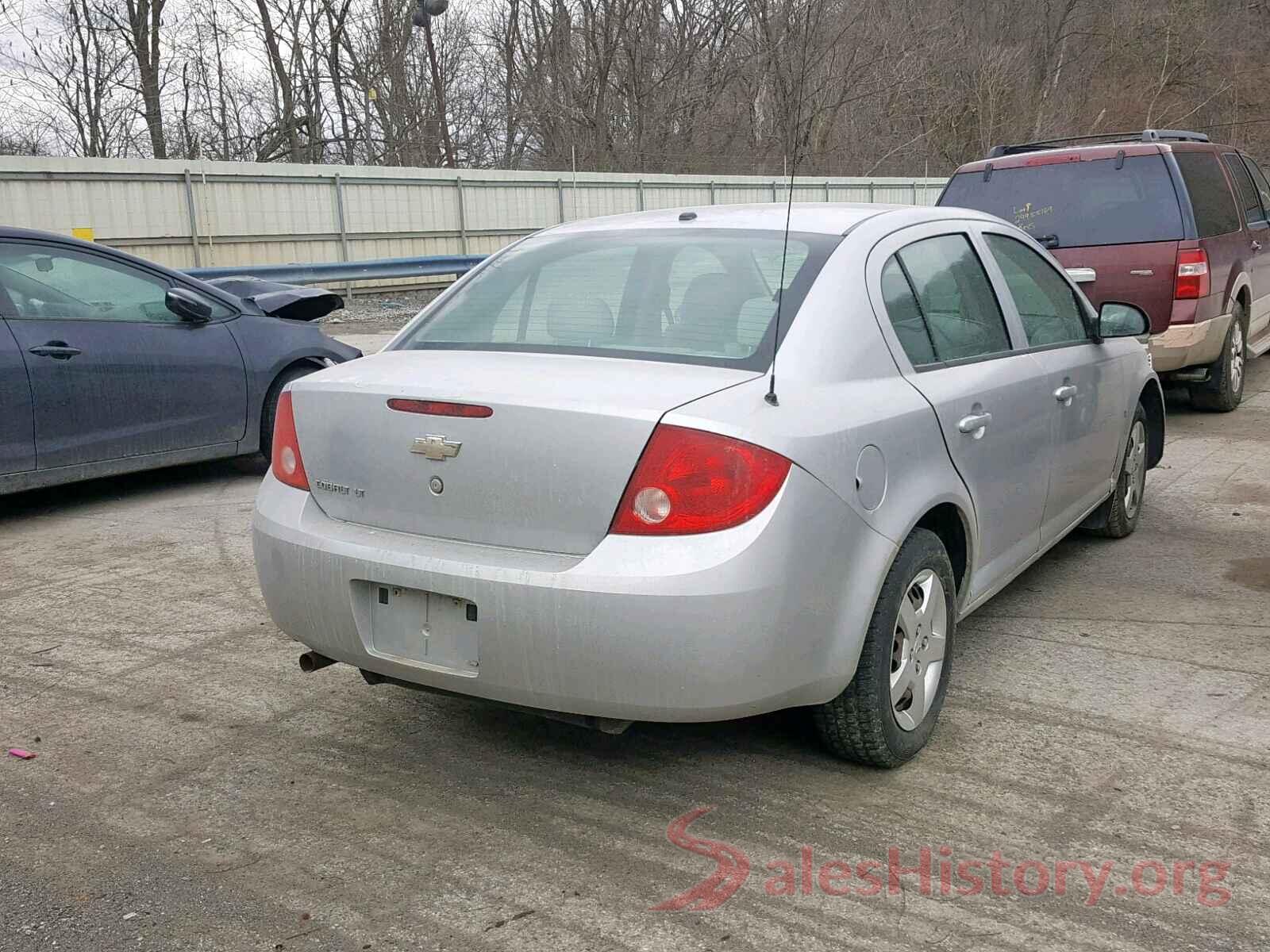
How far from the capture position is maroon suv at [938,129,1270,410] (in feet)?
26.2

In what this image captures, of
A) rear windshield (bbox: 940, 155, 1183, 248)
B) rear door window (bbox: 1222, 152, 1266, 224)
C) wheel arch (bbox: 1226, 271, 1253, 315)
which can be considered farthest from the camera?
rear door window (bbox: 1222, 152, 1266, 224)

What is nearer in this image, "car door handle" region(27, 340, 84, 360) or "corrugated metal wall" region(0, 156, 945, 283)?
"car door handle" region(27, 340, 84, 360)

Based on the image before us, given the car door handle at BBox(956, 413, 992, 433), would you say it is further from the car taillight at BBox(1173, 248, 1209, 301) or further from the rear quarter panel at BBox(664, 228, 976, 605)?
the car taillight at BBox(1173, 248, 1209, 301)

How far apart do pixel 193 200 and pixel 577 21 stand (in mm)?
18880

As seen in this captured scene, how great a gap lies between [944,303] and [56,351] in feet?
15.2

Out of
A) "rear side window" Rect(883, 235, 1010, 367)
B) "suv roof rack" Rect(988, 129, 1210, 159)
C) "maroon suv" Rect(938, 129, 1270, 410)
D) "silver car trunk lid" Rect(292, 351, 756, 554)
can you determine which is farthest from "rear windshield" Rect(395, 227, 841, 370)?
"suv roof rack" Rect(988, 129, 1210, 159)

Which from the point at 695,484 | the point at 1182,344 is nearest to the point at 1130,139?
the point at 1182,344

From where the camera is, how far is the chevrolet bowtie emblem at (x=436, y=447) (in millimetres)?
3029

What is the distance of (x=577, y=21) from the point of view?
116 ft

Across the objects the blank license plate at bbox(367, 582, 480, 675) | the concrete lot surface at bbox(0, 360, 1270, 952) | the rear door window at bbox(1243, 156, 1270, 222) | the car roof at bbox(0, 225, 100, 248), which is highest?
the rear door window at bbox(1243, 156, 1270, 222)

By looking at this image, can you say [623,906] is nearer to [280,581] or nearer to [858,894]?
[858,894]

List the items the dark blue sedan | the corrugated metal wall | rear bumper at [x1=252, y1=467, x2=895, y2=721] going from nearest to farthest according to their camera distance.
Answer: rear bumper at [x1=252, y1=467, x2=895, y2=721], the dark blue sedan, the corrugated metal wall

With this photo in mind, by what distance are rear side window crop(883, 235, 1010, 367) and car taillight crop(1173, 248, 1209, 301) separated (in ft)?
14.5

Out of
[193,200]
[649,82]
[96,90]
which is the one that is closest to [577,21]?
[649,82]
